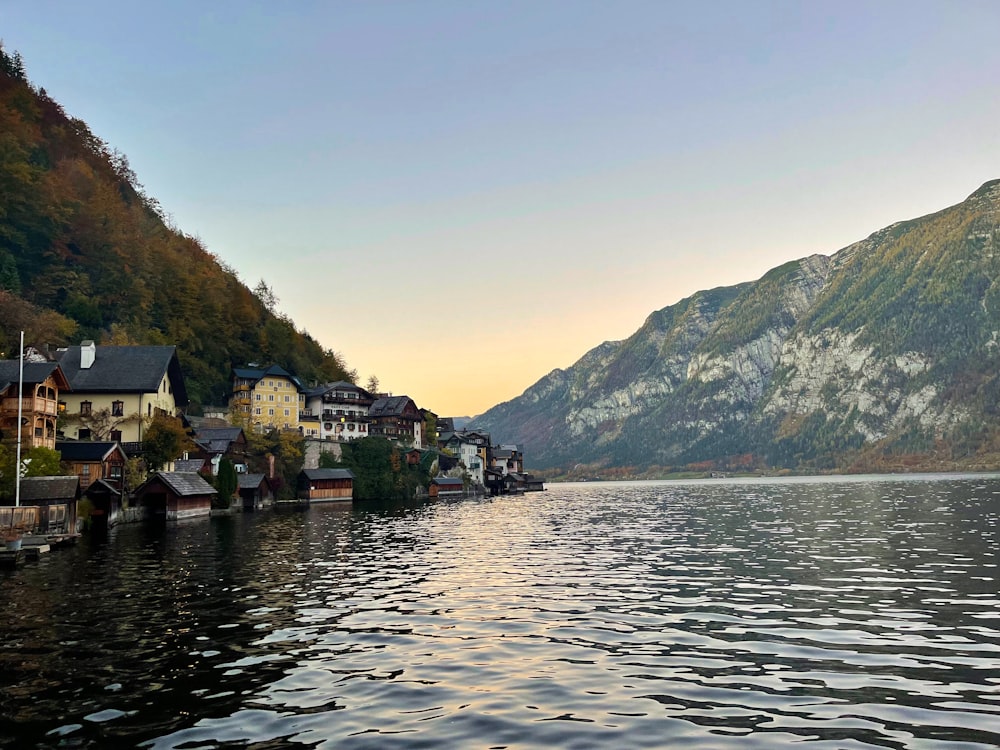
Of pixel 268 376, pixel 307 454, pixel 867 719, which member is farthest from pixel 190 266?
pixel 867 719

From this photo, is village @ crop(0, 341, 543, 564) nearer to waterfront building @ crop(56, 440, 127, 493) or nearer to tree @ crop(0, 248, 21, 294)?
waterfront building @ crop(56, 440, 127, 493)

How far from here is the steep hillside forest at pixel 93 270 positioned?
387 feet

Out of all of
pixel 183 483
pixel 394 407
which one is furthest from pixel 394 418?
pixel 183 483

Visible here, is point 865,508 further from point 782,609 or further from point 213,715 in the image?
point 213,715

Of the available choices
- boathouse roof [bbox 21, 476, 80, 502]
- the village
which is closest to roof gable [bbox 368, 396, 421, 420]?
the village

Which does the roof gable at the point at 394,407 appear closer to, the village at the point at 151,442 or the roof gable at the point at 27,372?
the village at the point at 151,442

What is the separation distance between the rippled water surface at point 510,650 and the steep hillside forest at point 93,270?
232ft

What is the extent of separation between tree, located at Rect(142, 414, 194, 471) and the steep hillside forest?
702 inches

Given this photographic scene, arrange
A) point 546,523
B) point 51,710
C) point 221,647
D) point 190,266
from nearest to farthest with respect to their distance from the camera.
Answer: point 51,710 → point 221,647 → point 546,523 → point 190,266

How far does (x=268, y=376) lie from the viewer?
489ft

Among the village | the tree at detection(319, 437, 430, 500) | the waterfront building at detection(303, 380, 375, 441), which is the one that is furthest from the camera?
the waterfront building at detection(303, 380, 375, 441)

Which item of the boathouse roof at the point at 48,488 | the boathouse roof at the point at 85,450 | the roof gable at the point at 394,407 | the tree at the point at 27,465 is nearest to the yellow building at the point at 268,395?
the roof gable at the point at 394,407

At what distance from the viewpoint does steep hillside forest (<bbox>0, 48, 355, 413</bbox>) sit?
11794cm

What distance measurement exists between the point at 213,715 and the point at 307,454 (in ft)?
420
